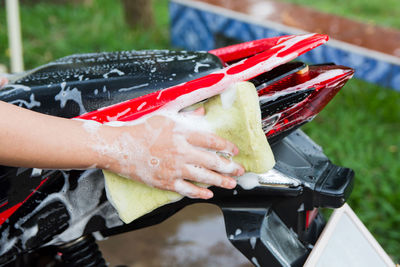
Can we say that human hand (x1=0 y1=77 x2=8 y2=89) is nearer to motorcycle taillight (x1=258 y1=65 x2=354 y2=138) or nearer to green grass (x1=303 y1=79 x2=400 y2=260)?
motorcycle taillight (x1=258 y1=65 x2=354 y2=138)

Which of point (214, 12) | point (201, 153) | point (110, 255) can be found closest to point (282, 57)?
point (201, 153)

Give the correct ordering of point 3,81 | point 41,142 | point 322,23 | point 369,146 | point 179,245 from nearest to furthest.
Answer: point 41,142, point 3,81, point 179,245, point 369,146, point 322,23

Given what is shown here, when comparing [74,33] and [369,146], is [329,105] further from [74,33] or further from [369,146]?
[74,33]

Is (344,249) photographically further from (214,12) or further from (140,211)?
(214,12)

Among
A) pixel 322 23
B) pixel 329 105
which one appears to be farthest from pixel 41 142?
pixel 322 23

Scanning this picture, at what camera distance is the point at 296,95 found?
966 millimetres

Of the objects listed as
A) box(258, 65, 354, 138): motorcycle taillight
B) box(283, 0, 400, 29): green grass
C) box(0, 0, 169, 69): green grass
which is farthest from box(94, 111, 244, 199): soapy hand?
box(283, 0, 400, 29): green grass

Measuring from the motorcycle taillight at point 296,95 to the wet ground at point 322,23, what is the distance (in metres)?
2.07

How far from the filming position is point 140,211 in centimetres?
94

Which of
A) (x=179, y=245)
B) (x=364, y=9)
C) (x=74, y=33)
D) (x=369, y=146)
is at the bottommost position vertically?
(x=179, y=245)

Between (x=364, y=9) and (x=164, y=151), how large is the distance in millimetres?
4918

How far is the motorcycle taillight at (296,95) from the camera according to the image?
0.97m

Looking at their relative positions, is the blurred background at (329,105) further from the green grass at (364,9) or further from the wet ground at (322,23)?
the wet ground at (322,23)

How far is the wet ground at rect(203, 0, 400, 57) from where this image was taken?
301 centimetres
